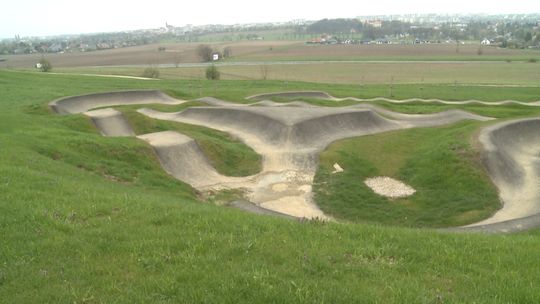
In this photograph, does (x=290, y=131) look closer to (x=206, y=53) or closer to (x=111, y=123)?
(x=111, y=123)

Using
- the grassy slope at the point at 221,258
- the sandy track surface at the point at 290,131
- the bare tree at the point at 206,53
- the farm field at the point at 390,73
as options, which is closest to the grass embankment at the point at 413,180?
the sandy track surface at the point at 290,131

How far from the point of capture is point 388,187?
70.6 feet

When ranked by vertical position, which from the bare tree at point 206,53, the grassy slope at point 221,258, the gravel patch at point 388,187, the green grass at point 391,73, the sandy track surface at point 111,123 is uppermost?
the bare tree at point 206,53

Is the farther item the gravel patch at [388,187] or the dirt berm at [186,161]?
the dirt berm at [186,161]

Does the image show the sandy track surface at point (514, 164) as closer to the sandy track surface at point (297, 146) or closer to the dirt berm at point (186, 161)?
the sandy track surface at point (297, 146)

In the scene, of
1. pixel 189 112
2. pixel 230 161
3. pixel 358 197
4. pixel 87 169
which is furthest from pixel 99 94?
pixel 358 197

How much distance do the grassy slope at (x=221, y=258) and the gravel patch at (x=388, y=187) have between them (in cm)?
1153

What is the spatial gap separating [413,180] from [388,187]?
141cm

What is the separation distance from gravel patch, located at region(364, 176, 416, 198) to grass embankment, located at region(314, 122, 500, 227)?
0.33 metres

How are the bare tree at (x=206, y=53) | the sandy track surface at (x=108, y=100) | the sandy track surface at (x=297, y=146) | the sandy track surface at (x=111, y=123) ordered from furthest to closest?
1. the bare tree at (x=206, y=53)
2. the sandy track surface at (x=108, y=100)
3. the sandy track surface at (x=111, y=123)
4. the sandy track surface at (x=297, y=146)

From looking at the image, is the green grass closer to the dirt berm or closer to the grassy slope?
the dirt berm

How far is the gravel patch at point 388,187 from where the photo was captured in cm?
2077

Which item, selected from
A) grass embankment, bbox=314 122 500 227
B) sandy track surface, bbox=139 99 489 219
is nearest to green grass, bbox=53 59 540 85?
sandy track surface, bbox=139 99 489 219

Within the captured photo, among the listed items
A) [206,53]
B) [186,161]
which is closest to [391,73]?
[206,53]
